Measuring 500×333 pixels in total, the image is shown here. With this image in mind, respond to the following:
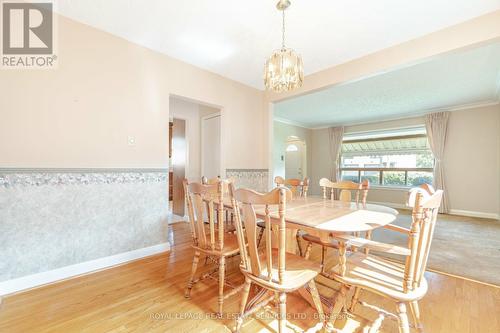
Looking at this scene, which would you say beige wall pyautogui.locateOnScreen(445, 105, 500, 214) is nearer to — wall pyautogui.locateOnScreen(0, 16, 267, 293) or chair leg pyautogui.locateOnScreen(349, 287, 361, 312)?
chair leg pyautogui.locateOnScreen(349, 287, 361, 312)

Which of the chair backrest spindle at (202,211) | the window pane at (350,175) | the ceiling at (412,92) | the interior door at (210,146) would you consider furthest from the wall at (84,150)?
the window pane at (350,175)

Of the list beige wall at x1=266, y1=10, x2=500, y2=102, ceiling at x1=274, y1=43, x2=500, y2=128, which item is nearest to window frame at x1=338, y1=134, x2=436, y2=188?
ceiling at x1=274, y1=43, x2=500, y2=128

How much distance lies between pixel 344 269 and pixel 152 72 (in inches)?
110

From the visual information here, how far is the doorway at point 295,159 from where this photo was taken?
7.31 m

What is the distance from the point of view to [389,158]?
19.9 ft

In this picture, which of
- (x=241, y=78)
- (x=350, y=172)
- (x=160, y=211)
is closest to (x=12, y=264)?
(x=160, y=211)

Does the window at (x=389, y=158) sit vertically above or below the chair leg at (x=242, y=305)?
above

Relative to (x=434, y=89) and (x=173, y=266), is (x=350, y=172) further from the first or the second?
(x=173, y=266)

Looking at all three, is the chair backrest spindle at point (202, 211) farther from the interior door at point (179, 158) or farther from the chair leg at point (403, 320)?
the interior door at point (179, 158)

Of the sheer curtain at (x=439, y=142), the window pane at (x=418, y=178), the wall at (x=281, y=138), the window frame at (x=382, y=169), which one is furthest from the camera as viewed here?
the wall at (x=281, y=138)

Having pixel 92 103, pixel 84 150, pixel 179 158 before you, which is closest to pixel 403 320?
pixel 84 150

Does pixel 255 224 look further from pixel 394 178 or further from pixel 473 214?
pixel 394 178

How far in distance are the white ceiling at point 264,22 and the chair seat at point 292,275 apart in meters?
2.10

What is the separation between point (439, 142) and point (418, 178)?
41.4 inches
